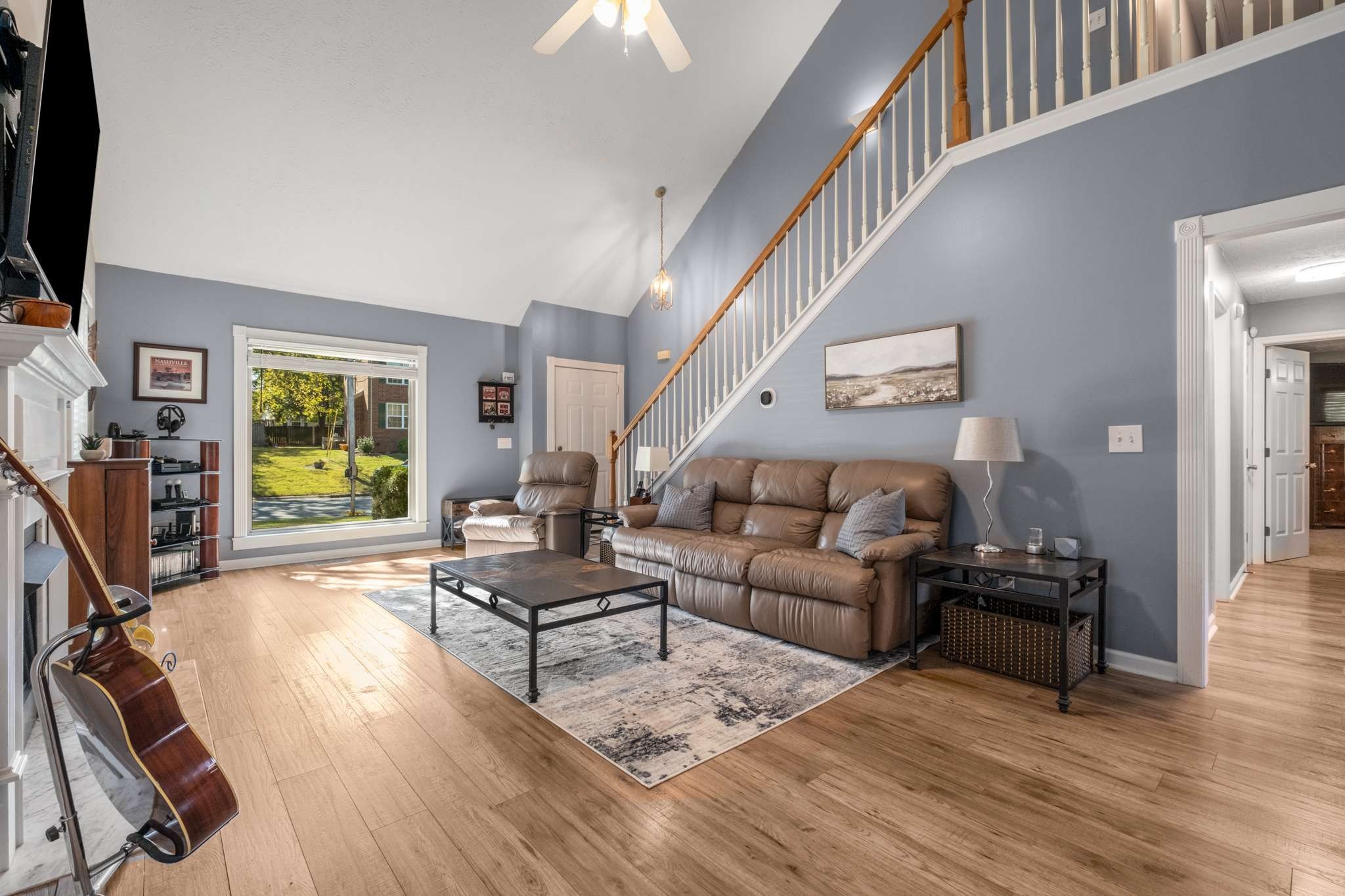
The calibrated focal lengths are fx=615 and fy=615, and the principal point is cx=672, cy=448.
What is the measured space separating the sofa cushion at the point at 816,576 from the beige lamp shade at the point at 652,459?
190 cm

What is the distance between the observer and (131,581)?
144 inches

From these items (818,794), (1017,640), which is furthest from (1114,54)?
(818,794)

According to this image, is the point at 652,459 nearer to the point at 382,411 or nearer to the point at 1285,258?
the point at 382,411

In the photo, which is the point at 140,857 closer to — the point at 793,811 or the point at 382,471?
the point at 793,811

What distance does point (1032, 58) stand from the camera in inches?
132

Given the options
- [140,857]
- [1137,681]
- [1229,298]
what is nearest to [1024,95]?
[1229,298]

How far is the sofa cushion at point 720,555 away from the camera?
11.4 ft

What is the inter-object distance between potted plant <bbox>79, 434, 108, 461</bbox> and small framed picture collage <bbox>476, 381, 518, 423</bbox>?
10.5 feet

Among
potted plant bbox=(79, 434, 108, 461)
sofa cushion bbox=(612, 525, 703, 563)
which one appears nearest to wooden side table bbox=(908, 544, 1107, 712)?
sofa cushion bbox=(612, 525, 703, 563)

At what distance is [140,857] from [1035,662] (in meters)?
3.24

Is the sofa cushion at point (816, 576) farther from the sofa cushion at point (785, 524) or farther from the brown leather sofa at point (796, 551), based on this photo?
the sofa cushion at point (785, 524)

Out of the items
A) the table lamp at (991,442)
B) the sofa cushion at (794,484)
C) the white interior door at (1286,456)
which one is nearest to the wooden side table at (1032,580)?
the table lamp at (991,442)

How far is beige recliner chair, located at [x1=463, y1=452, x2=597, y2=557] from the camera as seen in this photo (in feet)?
16.5

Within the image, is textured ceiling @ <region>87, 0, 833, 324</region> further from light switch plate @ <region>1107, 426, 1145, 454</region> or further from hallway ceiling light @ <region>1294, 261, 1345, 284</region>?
light switch plate @ <region>1107, 426, 1145, 454</region>
